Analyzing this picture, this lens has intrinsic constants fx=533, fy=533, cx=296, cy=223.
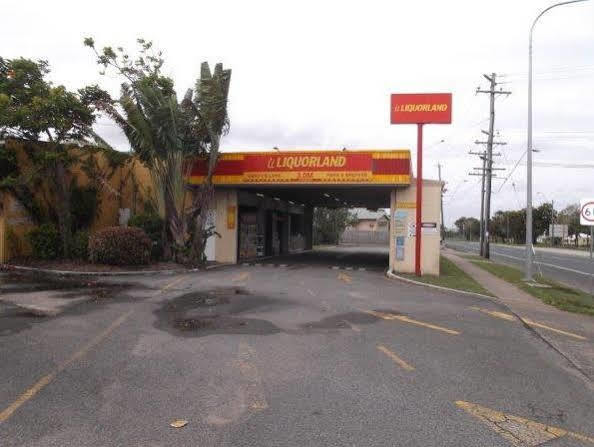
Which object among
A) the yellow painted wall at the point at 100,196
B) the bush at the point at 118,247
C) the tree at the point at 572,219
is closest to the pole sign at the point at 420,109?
the bush at the point at 118,247

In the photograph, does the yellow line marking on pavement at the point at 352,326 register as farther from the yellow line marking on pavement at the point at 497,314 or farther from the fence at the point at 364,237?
the fence at the point at 364,237

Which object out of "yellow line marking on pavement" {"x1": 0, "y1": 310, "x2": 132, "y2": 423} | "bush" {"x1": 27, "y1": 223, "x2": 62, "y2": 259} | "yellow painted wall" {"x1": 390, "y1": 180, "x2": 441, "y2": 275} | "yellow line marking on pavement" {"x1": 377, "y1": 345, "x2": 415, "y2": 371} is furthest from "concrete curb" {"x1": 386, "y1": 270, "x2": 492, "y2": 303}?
"bush" {"x1": 27, "y1": 223, "x2": 62, "y2": 259}

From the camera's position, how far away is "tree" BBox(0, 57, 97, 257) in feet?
53.3

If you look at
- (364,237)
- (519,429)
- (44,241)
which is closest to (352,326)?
(519,429)

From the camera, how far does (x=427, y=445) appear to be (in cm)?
440

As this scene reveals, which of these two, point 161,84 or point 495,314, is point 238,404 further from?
point 161,84

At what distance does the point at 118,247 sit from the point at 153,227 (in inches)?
100

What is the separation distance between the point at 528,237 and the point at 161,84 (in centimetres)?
1472

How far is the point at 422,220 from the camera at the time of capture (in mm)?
20969

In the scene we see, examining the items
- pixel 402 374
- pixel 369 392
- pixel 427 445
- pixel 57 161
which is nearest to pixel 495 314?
pixel 402 374

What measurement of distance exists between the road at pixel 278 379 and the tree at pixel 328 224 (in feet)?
146

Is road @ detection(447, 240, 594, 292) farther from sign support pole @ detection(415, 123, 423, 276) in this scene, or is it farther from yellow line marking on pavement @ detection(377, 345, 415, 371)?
yellow line marking on pavement @ detection(377, 345, 415, 371)

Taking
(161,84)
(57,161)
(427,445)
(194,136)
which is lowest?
(427,445)

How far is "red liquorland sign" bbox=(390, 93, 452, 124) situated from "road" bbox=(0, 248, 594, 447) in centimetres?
1025
